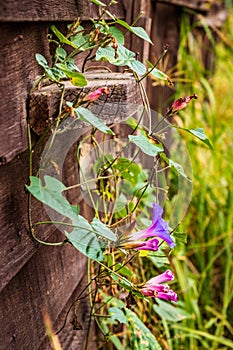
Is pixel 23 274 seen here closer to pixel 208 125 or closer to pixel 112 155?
pixel 112 155

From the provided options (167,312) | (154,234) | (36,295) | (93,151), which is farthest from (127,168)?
Answer: (167,312)

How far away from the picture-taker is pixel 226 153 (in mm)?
2516

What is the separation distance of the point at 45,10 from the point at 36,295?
46 centimetres

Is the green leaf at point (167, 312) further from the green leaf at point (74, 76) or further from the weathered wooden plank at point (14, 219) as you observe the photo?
the green leaf at point (74, 76)

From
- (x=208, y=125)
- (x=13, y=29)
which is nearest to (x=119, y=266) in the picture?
(x=13, y=29)

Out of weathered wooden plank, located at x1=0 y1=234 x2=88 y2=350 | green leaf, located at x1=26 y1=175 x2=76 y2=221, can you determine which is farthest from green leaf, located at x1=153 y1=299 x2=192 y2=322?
green leaf, located at x1=26 y1=175 x2=76 y2=221

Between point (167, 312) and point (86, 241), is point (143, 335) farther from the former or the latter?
point (86, 241)

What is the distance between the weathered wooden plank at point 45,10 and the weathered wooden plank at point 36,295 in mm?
381

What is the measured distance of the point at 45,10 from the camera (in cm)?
79

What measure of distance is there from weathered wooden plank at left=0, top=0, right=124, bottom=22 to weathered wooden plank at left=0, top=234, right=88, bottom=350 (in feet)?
1.25

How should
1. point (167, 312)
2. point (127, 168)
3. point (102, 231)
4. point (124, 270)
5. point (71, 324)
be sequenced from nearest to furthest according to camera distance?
point (102, 231), point (124, 270), point (127, 168), point (71, 324), point (167, 312)

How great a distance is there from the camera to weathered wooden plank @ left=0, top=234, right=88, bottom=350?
0.85 meters

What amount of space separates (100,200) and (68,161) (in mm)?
191

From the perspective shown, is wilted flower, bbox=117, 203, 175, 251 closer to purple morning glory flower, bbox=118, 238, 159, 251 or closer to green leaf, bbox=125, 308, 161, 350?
purple morning glory flower, bbox=118, 238, 159, 251
